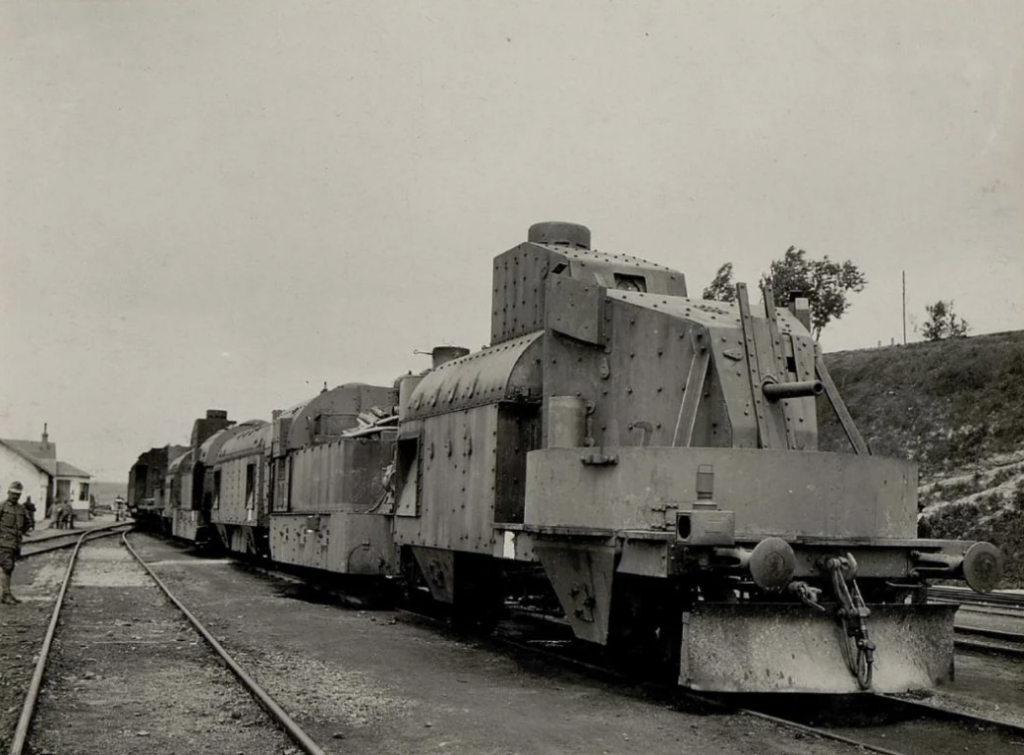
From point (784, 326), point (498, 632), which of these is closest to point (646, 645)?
point (784, 326)

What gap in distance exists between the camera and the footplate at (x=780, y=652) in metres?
6.96

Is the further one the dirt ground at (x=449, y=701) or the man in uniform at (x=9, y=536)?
the man in uniform at (x=9, y=536)

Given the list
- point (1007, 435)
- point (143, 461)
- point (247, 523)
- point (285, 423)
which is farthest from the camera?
point (143, 461)

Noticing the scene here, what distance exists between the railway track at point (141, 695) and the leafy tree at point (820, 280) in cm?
2780

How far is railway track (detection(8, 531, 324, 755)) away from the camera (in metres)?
6.67

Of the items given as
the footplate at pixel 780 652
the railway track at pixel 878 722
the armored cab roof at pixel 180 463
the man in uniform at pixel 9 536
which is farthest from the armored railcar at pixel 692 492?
the armored cab roof at pixel 180 463

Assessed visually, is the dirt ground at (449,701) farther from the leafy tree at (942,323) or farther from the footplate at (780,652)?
the leafy tree at (942,323)

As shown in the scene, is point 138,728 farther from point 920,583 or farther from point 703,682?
point 920,583

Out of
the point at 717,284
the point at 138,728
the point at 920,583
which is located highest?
the point at 717,284

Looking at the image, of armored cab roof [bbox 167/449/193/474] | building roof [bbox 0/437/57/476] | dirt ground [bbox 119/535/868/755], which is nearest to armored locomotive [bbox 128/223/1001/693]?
dirt ground [bbox 119/535/868/755]

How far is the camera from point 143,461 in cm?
4403

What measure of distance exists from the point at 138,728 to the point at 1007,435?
2770cm

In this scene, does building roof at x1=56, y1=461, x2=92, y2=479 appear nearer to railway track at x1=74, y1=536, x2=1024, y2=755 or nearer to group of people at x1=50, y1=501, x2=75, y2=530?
group of people at x1=50, y1=501, x2=75, y2=530

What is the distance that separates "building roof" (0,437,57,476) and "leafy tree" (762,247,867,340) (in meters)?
40.1
